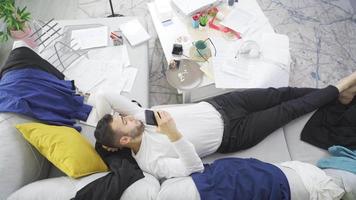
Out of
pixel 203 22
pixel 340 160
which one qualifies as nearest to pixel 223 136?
pixel 340 160

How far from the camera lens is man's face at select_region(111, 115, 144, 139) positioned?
5.04 feet

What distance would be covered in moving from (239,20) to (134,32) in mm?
750

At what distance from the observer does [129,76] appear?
196cm

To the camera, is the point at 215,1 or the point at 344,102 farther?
the point at 215,1

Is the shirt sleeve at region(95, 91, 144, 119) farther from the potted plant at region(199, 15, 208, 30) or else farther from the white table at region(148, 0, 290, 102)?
the potted plant at region(199, 15, 208, 30)

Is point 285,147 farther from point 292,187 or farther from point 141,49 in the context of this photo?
point 141,49

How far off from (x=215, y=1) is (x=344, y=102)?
3.55ft

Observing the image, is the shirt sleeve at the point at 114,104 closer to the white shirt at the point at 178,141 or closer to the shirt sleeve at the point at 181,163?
the white shirt at the point at 178,141

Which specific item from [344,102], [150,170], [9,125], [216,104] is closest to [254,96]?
[216,104]

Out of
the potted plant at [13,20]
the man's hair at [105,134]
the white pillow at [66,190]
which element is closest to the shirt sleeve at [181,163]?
the white pillow at [66,190]

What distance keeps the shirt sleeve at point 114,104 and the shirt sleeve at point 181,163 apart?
356mm

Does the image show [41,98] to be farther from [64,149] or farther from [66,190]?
[66,190]

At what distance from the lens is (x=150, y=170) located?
1.49m

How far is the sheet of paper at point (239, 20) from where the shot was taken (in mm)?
2055
